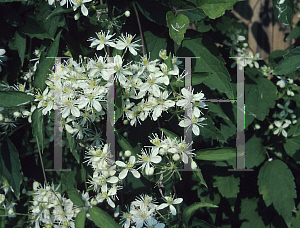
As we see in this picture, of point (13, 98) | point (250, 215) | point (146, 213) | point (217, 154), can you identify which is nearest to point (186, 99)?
point (217, 154)

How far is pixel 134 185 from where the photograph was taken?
5.78 feet

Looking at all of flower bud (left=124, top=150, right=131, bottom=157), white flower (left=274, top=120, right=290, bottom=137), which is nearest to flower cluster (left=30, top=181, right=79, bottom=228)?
flower bud (left=124, top=150, right=131, bottom=157)

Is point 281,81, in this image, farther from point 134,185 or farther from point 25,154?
point 25,154

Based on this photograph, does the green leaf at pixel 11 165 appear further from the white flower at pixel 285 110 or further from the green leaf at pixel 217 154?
the white flower at pixel 285 110

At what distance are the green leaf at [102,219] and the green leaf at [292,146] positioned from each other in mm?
1464

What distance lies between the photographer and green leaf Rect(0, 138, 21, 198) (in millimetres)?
1695

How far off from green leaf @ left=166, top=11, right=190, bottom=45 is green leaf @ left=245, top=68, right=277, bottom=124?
2.80 feet

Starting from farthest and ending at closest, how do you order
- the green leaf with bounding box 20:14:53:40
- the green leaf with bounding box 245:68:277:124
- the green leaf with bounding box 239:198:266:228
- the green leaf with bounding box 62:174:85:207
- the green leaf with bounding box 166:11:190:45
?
the green leaf with bounding box 239:198:266:228 → the green leaf with bounding box 245:68:277:124 → the green leaf with bounding box 20:14:53:40 → the green leaf with bounding box 62:174:85:207 → the green leaf with bounding box 166:11:190:45

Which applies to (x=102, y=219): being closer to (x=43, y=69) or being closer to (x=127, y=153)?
(x=127, y=153)

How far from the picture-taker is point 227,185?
201cm

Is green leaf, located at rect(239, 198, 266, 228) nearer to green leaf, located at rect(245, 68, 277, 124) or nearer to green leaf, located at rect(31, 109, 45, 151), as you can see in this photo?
green leaf, located at rect(245, 68, 277, 124)

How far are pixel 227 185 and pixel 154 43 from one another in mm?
1160

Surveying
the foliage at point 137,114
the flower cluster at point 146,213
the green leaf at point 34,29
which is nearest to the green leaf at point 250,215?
the foliage at point 137,114

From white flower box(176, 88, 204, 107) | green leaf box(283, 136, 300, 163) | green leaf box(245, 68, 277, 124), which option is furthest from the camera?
green leaf box(283, 136, 300, 163)
